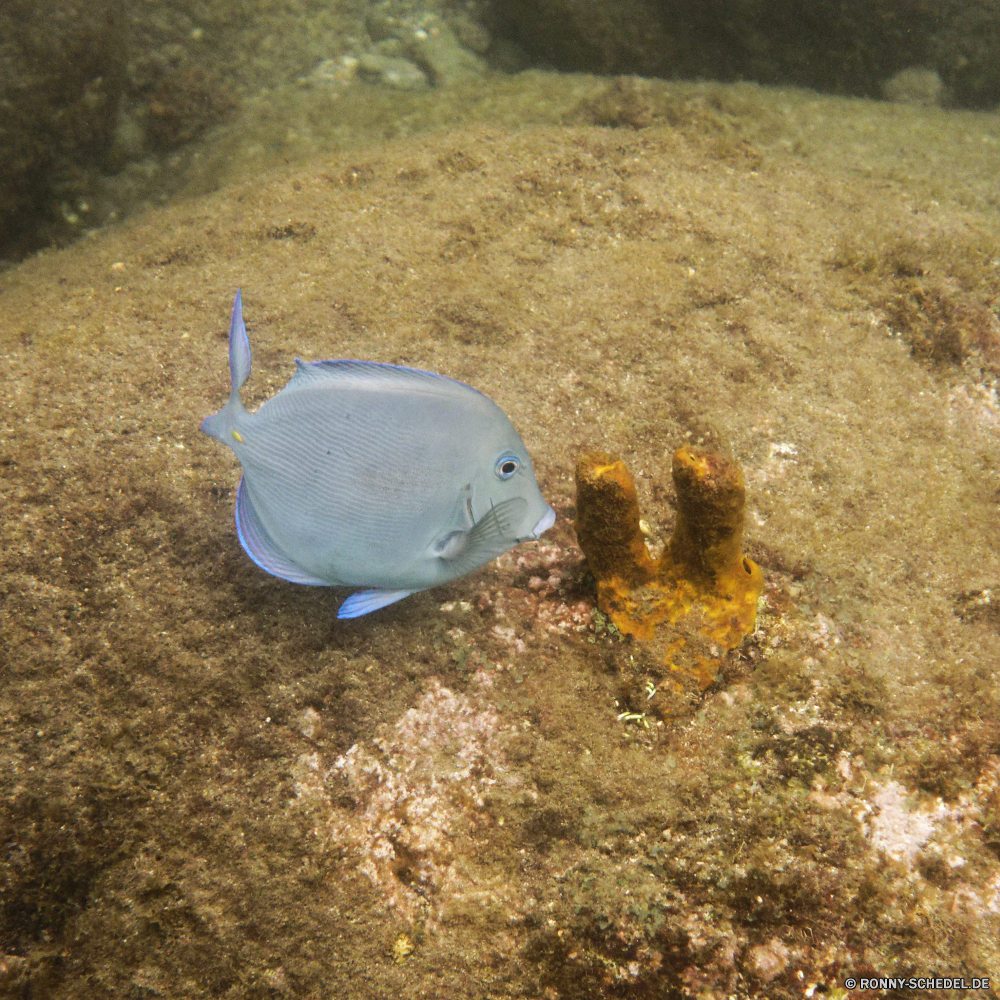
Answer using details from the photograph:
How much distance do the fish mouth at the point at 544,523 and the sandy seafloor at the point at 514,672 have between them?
0.64 m

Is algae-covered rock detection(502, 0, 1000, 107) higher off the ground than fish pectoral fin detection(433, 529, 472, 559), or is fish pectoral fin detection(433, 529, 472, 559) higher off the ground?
algae-covered rock detection(502, 0, 1000, 107)

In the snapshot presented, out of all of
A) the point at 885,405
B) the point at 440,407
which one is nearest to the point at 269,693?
the point at 440,407

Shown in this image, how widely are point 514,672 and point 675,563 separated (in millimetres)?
784

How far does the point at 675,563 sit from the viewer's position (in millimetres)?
2230

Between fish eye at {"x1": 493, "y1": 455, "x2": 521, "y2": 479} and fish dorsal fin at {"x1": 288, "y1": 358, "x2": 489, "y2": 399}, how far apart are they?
237 millimetres

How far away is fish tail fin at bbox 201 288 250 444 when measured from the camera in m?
1.83

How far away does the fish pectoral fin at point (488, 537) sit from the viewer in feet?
5.61

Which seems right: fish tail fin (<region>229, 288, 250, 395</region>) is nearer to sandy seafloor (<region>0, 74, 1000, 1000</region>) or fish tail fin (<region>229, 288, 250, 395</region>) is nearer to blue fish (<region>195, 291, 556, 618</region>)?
blue fish (<region>195, 291, 556, 618</region>)

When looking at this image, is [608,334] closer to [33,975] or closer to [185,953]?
[185,953]

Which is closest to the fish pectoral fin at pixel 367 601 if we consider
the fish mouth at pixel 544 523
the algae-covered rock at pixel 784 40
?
the fish mouth at pixel 544 523

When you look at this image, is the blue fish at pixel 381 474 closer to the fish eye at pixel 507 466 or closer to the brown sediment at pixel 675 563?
the fish eye at pixel 507 466

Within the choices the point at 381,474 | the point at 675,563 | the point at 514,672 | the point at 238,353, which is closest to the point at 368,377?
the point at 381,474

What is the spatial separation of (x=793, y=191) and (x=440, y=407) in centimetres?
411

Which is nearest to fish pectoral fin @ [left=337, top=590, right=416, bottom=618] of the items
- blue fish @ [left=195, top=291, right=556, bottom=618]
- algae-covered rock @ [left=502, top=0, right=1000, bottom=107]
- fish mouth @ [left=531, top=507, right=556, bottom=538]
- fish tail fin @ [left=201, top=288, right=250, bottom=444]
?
blue fish @ [left=195, top=291, right=556, bottom=618]
